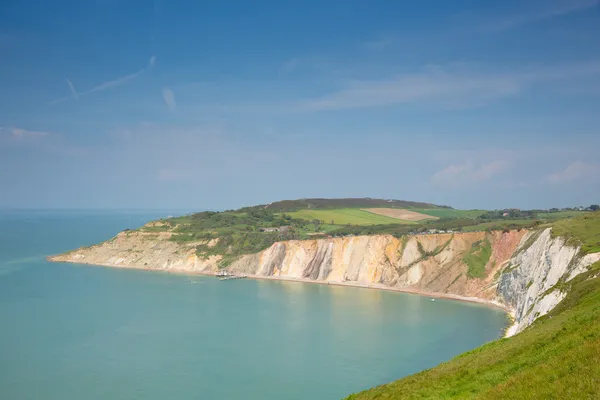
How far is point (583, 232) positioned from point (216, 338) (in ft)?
132

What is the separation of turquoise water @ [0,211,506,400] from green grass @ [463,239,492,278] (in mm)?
8940

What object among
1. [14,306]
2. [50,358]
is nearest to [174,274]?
[14,306]

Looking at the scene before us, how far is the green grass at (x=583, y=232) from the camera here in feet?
146

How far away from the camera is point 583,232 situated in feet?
172

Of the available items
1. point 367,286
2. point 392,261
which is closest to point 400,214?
point 392,261

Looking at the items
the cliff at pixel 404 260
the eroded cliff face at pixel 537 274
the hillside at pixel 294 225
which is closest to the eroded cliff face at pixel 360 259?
the cliff at pixel 404 260

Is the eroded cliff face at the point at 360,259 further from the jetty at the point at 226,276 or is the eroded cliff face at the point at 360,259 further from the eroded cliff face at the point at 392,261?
the jetty at the point at 226,276

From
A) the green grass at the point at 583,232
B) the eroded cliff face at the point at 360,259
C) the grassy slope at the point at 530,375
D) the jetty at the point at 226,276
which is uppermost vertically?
the green grass at the point at 583,232

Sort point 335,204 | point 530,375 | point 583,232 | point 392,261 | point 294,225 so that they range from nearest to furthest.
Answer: point 530,375 < point 583,232 < point 392,261 < point 294,225 < point 335,204

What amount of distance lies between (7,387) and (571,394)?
3874 centimetres

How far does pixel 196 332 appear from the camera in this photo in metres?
52.6

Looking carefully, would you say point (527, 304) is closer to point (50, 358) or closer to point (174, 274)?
point (50, 358)

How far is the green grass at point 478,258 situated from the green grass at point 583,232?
1597 cm

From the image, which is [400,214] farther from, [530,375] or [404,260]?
[530,375]
